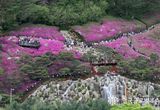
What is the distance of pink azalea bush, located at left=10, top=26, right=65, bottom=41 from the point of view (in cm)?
5481

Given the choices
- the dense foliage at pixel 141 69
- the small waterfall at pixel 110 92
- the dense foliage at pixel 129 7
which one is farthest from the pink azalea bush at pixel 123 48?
the dense foliage at pixel 129 7

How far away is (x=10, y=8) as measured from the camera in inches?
2170

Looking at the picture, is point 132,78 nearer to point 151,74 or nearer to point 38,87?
point 151,74

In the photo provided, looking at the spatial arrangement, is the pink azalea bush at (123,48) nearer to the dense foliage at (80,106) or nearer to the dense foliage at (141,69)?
the dense foliage at (141,69)

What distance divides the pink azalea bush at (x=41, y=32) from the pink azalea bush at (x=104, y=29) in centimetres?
167

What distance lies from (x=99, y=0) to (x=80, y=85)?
13.3 metres

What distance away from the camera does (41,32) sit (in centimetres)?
5519

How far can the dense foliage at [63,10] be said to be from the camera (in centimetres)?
5538

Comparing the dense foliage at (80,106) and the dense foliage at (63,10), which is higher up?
the dense foliage at (80,106)

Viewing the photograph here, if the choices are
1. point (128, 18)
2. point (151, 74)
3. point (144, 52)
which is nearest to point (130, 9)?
point (128, 18)

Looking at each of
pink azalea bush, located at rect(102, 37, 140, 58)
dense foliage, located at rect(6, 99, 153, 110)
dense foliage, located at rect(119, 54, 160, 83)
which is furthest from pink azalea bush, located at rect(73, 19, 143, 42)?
dense foliage, located at rect(6, 99, 153, 110)

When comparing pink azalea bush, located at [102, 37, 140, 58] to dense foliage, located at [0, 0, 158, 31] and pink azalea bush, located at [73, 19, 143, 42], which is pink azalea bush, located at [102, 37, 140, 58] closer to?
pink azalea bush, located at [73, 19, 143, 42]

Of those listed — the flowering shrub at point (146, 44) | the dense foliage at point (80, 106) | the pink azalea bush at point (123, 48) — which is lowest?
the flowering shrub at point (146, 44)

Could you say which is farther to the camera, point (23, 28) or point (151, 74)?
point (23, 28)
